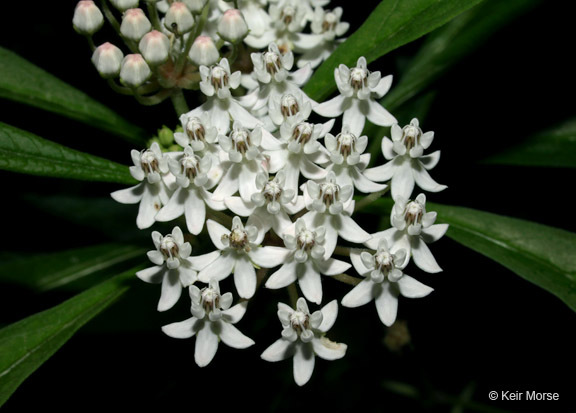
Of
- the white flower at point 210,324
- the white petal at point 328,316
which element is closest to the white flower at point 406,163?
the white petal at point 328,316

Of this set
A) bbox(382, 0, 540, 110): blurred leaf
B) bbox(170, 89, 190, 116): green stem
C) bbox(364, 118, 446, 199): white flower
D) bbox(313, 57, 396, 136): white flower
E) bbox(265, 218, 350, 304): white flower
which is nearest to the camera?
bbox(265, 218, 350, 304): white flower

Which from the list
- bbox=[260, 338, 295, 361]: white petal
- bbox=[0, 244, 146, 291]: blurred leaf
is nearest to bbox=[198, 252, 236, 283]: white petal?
bbox=[260, 338, 295, 361]: white petal

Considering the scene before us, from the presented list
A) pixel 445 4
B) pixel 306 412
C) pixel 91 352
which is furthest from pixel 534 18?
pixel 91 352

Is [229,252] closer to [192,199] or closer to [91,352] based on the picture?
[192,199]

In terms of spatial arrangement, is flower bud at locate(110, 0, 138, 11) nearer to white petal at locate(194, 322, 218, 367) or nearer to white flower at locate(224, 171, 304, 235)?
white flower at locate(224, 171, 304, 235)

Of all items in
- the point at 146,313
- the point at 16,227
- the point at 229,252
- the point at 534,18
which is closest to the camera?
the point at 229,252

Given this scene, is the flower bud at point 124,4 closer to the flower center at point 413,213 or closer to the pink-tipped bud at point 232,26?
the pink-tipped bud at point 232,26
